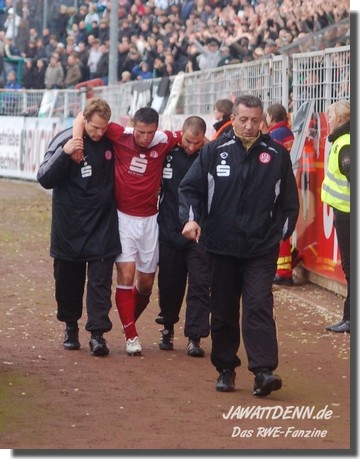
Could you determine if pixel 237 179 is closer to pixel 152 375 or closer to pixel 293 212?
pixel 293 212

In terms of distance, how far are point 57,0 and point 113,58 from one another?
9.12 m

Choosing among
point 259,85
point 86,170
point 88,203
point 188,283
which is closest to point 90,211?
point 88,203

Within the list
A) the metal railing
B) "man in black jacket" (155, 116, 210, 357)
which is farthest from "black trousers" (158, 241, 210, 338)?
the metal railing

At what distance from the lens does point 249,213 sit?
827cm

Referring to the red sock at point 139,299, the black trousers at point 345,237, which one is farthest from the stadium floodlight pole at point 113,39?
the red sock at point 139,299

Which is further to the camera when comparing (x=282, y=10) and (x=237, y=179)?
(x=282, y=10)

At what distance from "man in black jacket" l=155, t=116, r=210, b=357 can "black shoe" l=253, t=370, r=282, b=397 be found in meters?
1.64

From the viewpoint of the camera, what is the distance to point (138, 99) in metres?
23.9

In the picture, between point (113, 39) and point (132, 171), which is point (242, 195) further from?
point (113, 39)

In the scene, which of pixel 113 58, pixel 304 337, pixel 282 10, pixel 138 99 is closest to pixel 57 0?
pixel 113 58

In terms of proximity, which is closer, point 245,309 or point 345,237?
point 245,309

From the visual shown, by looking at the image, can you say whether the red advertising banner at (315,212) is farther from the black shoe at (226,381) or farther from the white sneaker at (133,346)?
the black shoe at (226,381)

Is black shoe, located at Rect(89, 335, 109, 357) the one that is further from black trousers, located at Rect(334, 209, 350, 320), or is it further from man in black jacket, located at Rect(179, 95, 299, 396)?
black trousers, located at Rect(334, 209, 350, 320)

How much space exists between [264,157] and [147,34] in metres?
23.2
